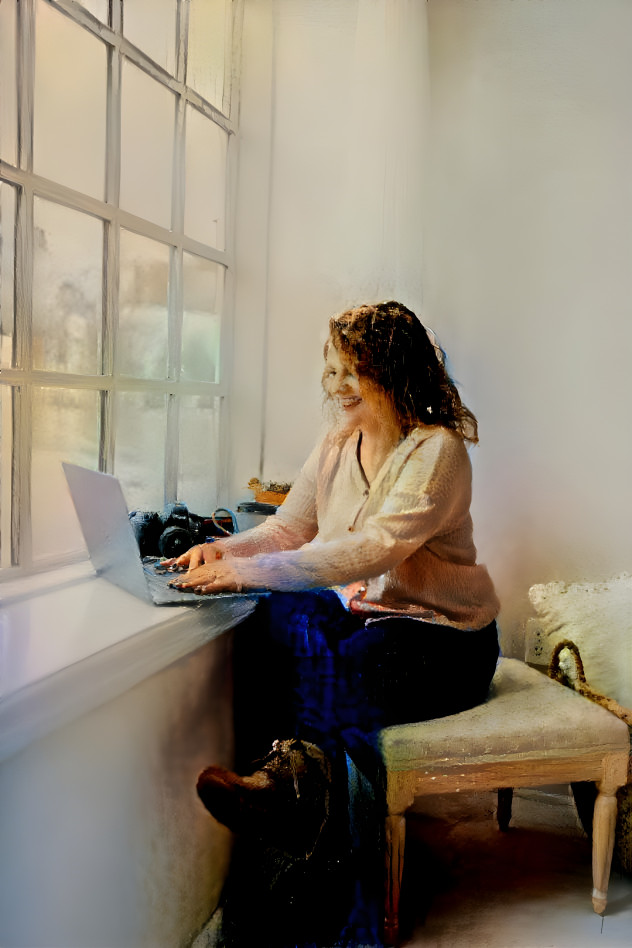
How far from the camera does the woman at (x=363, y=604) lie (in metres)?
1.13

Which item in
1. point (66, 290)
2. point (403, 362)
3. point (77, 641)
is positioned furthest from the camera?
point (403, 362)

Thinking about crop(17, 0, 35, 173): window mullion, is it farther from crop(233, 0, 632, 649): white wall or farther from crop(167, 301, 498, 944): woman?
crop(167, 301, 498, 944): woman

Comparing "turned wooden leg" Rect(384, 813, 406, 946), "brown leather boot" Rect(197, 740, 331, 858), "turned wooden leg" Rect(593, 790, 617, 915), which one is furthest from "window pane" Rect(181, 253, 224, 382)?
"turned wooden leg" Rect(593, 790, 617, 915)

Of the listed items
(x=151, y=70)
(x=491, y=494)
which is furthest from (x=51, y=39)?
(x=491, y=494)

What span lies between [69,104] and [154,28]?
239 millimetres

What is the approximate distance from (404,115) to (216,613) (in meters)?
0.85

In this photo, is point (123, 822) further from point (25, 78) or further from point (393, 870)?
point (25, 78)

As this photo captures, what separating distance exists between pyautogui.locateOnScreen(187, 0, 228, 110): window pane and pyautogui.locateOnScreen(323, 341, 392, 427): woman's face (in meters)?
0.49

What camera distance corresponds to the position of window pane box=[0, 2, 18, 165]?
980 millimetres

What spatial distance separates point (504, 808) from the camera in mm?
1210

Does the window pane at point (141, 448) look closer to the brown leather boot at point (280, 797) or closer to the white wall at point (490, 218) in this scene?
the white wall at point (490, 218)

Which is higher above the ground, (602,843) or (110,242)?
(110,242)

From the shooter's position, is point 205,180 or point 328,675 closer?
point 328,675

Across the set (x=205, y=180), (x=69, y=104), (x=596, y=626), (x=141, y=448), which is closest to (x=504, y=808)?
(x=596, y=626)
